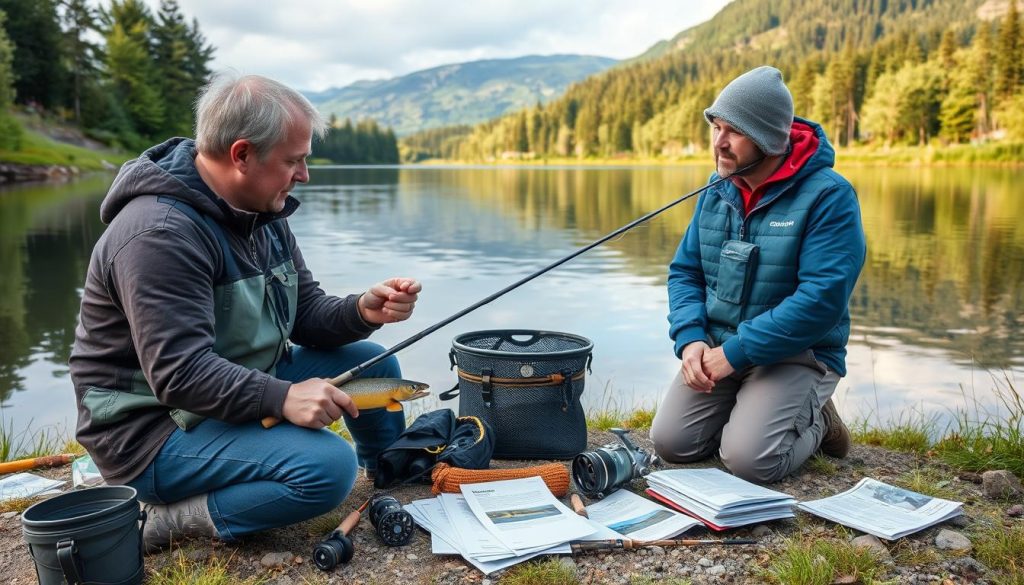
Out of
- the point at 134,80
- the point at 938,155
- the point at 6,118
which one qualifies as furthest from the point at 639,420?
the point at 134,80

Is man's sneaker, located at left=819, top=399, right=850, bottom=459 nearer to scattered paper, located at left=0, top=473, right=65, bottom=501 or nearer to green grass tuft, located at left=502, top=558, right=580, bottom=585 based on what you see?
green grass tuft, located at left=502, top=558, right=580, bottom=585

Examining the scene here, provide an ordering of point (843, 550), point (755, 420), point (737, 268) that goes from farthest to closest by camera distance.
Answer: point (737, 268) → point (755, 420) → point (843, 550)

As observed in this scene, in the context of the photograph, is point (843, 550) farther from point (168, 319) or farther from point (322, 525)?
point (168, 319)

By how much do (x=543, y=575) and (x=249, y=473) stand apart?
110 centimetres

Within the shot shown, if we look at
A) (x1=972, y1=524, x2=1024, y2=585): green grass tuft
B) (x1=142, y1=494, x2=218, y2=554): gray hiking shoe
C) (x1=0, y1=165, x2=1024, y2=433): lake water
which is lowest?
(x1=0, y1=165, x2=1024, y2=433): lake water

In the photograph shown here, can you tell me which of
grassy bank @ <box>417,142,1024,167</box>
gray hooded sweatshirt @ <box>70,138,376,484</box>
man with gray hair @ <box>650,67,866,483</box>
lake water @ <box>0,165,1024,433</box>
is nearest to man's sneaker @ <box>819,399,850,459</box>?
man with gray hair @ <box>650,67,866,483</box>

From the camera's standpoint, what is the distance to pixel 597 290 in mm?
11320

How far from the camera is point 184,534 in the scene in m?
3.04

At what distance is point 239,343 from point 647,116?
114041 mm

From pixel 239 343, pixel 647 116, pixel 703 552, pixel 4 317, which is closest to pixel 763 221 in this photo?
pixel 703 552

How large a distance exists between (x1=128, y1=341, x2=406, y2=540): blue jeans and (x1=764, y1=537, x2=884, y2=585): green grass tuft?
1586 millimetres

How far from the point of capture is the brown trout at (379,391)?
3098 millimetres

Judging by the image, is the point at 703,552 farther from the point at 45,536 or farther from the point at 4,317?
the point at 4,317

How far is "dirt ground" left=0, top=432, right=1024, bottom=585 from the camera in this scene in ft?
9.36
